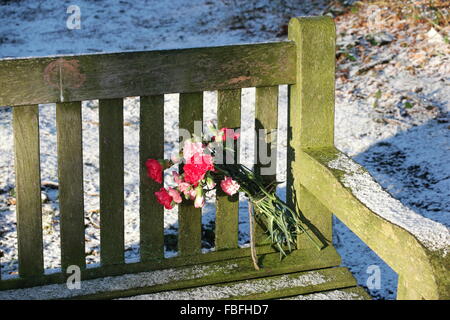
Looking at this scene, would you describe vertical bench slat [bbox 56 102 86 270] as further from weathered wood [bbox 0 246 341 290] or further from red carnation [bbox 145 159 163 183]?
red carnation [bbox 145 159 163 183]

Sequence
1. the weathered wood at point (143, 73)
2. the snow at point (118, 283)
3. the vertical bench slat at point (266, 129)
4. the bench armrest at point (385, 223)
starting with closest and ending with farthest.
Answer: the bench armrest at point (385, 223)
the weathered wood at point (143, 73)
the snow at point (118, 283)
the vertical bench slat at point (266, 129)

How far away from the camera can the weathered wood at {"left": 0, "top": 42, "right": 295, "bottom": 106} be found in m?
2.64

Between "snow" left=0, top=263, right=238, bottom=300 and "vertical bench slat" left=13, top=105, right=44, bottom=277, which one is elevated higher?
"vertical bench slat" left=13, top=105, right=44, bottom=277

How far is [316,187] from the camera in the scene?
2.91m

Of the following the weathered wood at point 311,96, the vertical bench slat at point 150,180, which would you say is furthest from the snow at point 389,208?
the vertical bench slat at point 150,180

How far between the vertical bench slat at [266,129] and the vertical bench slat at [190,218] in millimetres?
244

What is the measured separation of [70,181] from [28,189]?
150 mm

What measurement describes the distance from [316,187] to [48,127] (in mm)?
2979

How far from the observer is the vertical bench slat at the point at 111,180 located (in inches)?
109

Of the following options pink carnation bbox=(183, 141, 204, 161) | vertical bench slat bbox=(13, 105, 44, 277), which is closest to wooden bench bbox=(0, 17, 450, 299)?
vertical bench slat bbox=(13, 105, 44, 277)

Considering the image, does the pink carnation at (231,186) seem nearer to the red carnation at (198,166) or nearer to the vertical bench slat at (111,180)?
the red carnation at (198,166)

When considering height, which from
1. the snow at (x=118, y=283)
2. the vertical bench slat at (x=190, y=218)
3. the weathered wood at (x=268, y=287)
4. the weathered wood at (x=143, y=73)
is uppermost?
the weathered wood at (x=143, y=73)

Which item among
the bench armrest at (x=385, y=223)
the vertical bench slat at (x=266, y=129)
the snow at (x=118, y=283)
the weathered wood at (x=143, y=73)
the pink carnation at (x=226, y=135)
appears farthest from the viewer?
the vertical bench slat at (x=266, y=129)

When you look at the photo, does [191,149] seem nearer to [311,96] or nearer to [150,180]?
[150,180]
